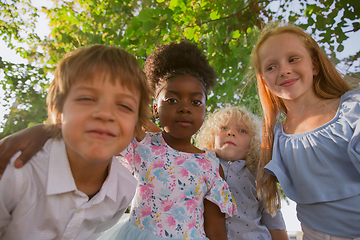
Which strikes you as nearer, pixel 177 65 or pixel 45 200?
pixel 45 200

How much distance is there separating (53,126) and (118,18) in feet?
10.5

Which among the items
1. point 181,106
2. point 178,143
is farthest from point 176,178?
point 181,106

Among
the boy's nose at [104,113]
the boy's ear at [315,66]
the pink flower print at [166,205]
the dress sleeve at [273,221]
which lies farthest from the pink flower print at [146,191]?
the boy's ear at [315,66]

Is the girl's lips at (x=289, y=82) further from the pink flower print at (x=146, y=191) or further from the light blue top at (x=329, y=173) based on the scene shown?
the pink flower print at (x=146, y=191)

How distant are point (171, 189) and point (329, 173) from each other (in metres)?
1.05

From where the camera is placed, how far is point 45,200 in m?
1.16

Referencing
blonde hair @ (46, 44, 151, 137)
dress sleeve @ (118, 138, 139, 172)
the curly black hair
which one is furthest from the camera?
the curly black hair

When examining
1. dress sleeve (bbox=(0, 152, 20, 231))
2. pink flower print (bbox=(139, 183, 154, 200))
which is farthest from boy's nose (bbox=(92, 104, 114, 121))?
pink flower print (bbox=(139, 183, 154, 200))

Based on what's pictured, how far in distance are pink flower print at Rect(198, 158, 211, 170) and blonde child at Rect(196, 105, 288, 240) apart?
0.99 ft

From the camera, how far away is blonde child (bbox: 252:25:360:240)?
1429 millimetres

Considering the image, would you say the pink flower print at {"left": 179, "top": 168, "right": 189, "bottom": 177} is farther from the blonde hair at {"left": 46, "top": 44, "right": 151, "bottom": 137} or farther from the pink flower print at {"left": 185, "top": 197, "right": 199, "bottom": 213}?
the blonde hair at {"left": 46, "top": 44, "right": 151, "bottom": 137}

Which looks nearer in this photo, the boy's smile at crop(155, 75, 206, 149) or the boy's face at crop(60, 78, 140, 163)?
the boy's face at crop(60, 78, 140, 163)

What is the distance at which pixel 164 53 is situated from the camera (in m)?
2.14

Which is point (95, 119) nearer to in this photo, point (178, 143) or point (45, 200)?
point (45, 200)
